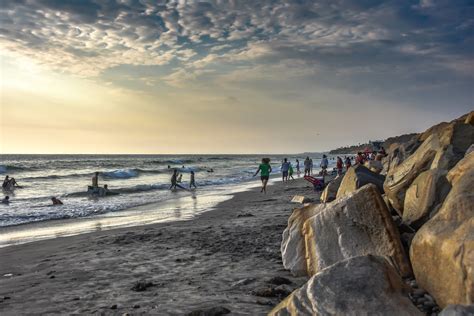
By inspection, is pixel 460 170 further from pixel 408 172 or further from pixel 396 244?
pixel 408 172

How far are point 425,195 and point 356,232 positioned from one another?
1128 millimetres

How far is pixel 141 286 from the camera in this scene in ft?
19.8

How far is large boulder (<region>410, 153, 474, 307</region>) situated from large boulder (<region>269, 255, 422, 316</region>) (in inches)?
18.2

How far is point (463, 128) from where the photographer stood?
809 cm

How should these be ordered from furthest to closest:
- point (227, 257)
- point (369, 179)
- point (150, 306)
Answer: point (369, 179) < point (227, 257) < point (150, 306)

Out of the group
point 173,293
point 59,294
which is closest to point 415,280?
point 173,293

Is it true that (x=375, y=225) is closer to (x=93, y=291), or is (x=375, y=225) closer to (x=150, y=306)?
(x=150, y=306)

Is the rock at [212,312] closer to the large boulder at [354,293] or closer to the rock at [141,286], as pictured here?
the large boulder at [354,293]

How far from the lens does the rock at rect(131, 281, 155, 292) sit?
5934mm

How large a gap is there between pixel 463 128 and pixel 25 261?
9134 millimetres

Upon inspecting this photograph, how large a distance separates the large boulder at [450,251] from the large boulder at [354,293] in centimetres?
46

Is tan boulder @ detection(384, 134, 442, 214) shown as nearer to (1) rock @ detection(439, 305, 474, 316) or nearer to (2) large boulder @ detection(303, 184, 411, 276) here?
(2) large boulder @ detection(303, 184, 411, 276)

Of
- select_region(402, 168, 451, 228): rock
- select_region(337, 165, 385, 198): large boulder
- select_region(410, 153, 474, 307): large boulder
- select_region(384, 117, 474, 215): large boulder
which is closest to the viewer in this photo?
select_region(410, 153, 474, 307): large boulder

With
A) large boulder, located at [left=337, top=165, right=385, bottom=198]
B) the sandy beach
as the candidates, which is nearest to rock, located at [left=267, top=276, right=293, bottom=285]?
the sandy beach
